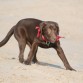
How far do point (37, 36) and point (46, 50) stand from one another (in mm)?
5677

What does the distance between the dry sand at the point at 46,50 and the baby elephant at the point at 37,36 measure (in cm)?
37

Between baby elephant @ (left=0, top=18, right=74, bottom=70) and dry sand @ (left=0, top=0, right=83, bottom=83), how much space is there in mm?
372

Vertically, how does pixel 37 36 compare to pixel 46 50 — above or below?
above

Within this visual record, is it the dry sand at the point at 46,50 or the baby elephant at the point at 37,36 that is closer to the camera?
the dry sand at the point at 46,50

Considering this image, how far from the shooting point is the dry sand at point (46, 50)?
1071 centimetres

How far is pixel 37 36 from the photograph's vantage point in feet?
41.5

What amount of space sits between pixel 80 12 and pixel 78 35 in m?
6.24

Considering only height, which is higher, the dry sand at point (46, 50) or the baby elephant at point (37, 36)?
the baby elephant at point (37, 36)

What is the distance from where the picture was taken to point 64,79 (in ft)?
34.8

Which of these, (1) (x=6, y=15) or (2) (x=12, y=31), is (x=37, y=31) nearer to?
(2) (x=12, y=31)

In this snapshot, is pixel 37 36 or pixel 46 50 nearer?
pixel 37 36

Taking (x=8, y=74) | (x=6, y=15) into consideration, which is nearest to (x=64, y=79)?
(x=8, y=74)

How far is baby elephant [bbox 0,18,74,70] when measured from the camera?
40.1 ft

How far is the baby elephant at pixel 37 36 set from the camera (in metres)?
12.2
